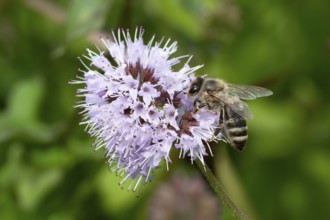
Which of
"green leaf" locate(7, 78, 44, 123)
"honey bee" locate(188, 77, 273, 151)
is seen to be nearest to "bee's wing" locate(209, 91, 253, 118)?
"honey bee" locate(188, 77, 273, 151)

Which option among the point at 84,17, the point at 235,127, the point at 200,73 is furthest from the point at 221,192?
the point at 200,73

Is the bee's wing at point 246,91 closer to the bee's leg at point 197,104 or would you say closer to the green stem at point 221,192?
the bee's leg at point 197,104

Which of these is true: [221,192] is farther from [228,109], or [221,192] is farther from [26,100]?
[26,100]

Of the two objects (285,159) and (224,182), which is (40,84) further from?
(285,159)

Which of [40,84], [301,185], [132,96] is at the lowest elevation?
[301,185]

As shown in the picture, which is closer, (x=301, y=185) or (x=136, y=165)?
(x=136, y=165)

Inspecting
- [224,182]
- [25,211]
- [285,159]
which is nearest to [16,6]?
[25,211]

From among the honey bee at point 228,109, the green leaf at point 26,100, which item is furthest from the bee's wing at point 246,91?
the green leaf at point 26,100

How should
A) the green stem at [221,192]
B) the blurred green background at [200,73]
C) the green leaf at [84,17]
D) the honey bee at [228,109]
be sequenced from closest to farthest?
1. the green stem at [221,192]
2. the honey bee at [228,109]
3. the green leaf at [84,17]
4. the blurred green background at [200,73]
